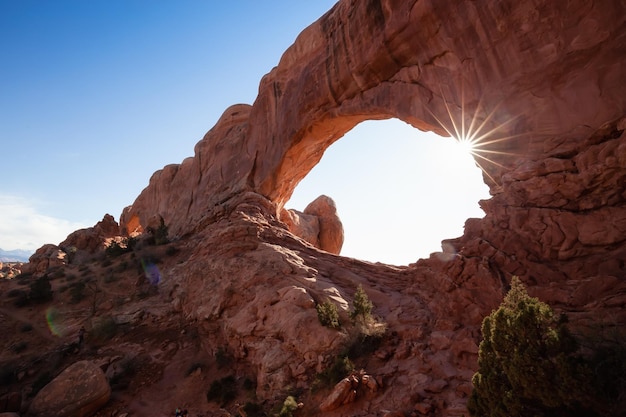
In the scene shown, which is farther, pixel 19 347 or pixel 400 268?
pixel 400 268

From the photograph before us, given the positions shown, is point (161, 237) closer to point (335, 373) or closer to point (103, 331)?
point (103, 331)

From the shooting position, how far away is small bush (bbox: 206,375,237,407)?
13.0 m

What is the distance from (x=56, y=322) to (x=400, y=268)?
68.2 feet

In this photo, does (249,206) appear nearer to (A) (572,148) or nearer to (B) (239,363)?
(B) (239,363)

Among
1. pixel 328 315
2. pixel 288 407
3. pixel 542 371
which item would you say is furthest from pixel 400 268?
pixel 542 371

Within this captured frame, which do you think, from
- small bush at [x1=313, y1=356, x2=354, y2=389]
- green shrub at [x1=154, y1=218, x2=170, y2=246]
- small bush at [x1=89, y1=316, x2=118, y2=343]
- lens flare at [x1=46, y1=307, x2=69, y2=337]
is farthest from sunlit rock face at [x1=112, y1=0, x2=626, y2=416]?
green shrub at [x1=154, y1=218, x2=170, y2=246]

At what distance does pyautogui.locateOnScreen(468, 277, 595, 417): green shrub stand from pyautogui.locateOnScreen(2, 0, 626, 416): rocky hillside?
5.99 ft

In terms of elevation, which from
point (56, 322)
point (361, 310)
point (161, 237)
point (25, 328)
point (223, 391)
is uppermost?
point (161, 237)

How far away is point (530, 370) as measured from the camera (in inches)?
252

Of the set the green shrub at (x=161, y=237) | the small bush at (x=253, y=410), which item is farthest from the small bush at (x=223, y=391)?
the green shrub at (x=161, y=237)

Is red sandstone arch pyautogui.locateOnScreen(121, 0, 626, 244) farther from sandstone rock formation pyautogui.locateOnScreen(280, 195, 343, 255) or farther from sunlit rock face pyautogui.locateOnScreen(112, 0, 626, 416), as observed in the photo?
sandstone rock formation pyautogui.locateOnScreen(280, 195, 343, 255)

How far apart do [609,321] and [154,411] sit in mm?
15151

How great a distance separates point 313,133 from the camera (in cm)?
2511

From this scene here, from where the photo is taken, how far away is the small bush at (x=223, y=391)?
1299 centimetres
